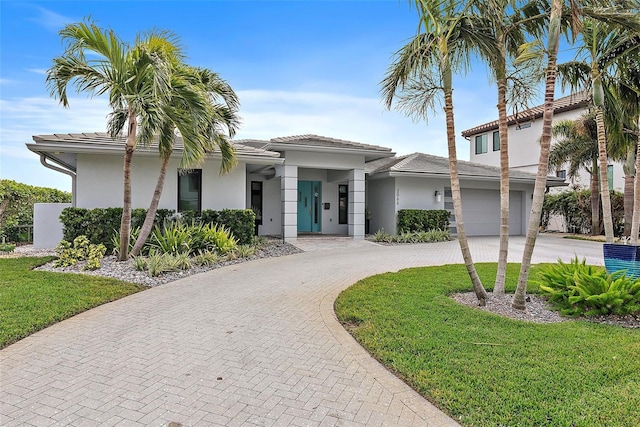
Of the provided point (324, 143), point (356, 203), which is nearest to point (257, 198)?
point (324, 143)

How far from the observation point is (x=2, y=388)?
3406mm

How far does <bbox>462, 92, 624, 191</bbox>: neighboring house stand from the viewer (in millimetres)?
20656

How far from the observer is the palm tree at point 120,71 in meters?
7.78

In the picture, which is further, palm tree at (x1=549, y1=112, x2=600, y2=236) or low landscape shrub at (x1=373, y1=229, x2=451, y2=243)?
palm tree at (x1=549, y1=112, x2=600, y2=236)

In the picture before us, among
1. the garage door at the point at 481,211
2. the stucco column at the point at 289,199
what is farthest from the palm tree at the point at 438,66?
the garage door at the point at 481,211

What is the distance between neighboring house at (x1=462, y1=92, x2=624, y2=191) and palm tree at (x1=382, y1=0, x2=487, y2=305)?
14.9 m

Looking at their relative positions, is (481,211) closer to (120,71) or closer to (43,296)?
(120,71)

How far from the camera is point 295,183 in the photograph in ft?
48.9

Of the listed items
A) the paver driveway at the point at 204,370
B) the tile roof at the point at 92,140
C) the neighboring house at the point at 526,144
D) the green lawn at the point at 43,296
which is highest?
the neighboring house at the point at 526,144

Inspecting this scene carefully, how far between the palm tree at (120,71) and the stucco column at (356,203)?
892 centimetres

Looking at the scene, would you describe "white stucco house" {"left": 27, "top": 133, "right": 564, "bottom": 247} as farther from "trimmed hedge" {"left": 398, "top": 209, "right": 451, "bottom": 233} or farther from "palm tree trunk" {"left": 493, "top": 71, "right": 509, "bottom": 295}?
"palm tree trunk" {"left": 493, "top": 71, "right": 509, "bottom": 295}

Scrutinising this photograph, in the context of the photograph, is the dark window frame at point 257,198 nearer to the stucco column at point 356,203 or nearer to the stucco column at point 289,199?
the stucco column at point 289,199

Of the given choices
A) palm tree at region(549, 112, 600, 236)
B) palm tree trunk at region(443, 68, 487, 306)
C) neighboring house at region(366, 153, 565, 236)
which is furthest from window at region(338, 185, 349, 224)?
palm tree trunk at region(443, 68, 487, 306)

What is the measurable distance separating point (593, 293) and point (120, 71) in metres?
10.2
